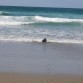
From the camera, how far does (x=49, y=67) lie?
819cm

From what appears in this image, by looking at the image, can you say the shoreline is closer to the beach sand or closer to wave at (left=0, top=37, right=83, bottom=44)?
the beach sand

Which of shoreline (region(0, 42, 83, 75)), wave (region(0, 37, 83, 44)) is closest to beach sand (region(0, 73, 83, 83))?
shoreline (region(0, 42, 83, 75))

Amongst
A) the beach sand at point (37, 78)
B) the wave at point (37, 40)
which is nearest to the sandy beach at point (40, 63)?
the beach sand at point (37, 78)

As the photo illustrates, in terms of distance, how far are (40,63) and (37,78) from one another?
4.74ft

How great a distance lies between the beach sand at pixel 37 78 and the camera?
22.5 ft

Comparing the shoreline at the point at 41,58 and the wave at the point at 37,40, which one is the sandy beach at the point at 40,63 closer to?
the shoreline at the point at 41,58

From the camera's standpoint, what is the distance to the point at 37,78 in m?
7.16

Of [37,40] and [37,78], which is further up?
[37,40]

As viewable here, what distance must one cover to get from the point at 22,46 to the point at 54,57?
2252 millimetres

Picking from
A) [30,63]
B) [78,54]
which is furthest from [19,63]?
[78,54]

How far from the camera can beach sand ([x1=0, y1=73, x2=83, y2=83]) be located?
22.5ft

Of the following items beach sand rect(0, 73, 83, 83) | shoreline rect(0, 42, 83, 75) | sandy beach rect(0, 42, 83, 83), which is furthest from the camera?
shoreline rect(0, 42, 83, 75)

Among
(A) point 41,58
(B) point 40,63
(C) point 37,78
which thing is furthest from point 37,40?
(C) point 37,78

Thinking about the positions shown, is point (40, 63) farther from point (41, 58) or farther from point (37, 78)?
point (37, 78)
